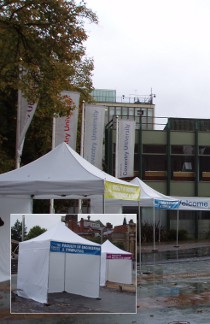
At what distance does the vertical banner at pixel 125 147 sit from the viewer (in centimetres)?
2577

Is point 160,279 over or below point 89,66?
below

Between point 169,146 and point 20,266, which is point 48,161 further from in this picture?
point 169,146

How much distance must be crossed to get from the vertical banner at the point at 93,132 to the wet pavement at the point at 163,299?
5.16 metres

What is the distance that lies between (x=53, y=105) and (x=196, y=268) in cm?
753

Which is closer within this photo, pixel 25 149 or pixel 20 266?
pixel 20 266

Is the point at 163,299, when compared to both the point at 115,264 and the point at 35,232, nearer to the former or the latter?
the point at 115,264

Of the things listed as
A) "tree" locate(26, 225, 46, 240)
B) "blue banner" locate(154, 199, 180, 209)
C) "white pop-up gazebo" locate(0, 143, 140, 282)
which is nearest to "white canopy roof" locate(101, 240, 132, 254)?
"tree" locate(26, 225, 46, 240)

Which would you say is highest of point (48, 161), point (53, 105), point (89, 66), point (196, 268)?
point (89, 66)

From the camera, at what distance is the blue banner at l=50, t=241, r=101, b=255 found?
7.01 metres

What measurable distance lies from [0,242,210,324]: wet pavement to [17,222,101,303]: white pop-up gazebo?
468mm

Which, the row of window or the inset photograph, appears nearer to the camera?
the inset photograph

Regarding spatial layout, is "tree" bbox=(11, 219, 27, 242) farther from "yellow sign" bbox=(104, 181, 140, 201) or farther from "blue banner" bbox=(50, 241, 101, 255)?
"yellow sign" bbox=(104, 181, 140, 201)

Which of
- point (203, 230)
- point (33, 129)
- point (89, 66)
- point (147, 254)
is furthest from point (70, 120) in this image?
point (203, 230)

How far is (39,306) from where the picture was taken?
7.04m
